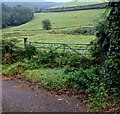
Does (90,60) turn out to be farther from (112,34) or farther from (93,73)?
(112,34)

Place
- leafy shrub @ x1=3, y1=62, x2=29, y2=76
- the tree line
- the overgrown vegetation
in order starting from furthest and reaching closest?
the tree line, leafy shrub @ x1=3, y1=62, x2=29, y2=76, the overgrown vegetation

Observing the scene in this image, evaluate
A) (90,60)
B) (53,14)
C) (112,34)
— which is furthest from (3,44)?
(53,14)

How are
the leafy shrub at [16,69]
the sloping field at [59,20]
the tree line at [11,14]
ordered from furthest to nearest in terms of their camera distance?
the sloping field at [59,20] → the tree line at [11,14] → the leafy shrub at [16,69]

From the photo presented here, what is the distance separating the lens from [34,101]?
9.76m

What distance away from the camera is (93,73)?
11117 millimetres

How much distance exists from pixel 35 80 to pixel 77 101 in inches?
133

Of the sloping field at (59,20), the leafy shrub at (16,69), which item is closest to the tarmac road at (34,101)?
the leafy shrub at (16,69)

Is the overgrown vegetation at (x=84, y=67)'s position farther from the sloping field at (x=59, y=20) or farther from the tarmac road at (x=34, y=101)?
the sloping field at (x=59, y=20)

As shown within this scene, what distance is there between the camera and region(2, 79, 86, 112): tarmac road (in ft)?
29.0

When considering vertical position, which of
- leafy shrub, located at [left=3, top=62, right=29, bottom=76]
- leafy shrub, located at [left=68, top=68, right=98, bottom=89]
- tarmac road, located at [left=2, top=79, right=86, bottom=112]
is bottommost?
leafy shrub, located at [left=3, top=62, right=29, bottom=76]

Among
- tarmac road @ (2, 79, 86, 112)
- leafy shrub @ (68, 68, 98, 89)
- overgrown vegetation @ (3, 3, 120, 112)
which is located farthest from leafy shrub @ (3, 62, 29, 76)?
leafy shrub @ (68, 68, 98, 89)

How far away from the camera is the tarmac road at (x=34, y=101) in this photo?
885cm

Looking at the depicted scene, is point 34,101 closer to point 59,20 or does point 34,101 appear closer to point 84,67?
point 84,67

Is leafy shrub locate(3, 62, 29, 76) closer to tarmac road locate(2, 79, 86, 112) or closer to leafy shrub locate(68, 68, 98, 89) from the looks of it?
tarmac road locate(2, 79, 86, 112)
